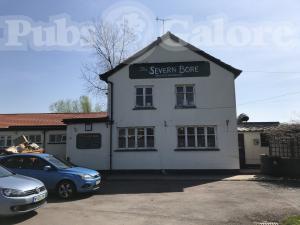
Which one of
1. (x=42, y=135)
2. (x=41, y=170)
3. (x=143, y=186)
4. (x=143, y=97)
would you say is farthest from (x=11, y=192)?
(x=42, y=135)

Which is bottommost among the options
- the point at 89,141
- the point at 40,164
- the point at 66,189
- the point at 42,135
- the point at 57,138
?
the point at 66,189

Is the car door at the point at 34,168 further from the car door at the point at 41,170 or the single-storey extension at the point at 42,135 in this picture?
the single-storey extension at the point at 42,135

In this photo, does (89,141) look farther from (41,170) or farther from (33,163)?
(41,170)

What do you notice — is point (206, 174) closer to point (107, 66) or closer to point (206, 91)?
point (206, 91)

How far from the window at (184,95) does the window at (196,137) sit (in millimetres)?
1600

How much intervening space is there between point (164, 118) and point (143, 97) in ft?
6.35

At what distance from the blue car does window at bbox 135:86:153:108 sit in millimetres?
8799

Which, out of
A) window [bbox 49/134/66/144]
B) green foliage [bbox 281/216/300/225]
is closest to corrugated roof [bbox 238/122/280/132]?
window [bbox 49/134/66/144]

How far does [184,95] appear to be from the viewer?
68.5 ft

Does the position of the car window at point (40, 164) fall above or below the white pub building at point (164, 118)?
below

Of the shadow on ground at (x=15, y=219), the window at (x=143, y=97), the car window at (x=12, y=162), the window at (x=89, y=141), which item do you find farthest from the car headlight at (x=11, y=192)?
the window at (x=143, y=97)

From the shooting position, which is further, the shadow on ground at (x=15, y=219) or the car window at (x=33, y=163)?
the car window at (x=33, y=163)

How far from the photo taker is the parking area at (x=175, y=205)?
29.6 feet

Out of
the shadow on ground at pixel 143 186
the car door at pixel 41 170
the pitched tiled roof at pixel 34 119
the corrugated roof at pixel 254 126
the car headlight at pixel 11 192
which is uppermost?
the pitched tiled roof at pixel 34 119
